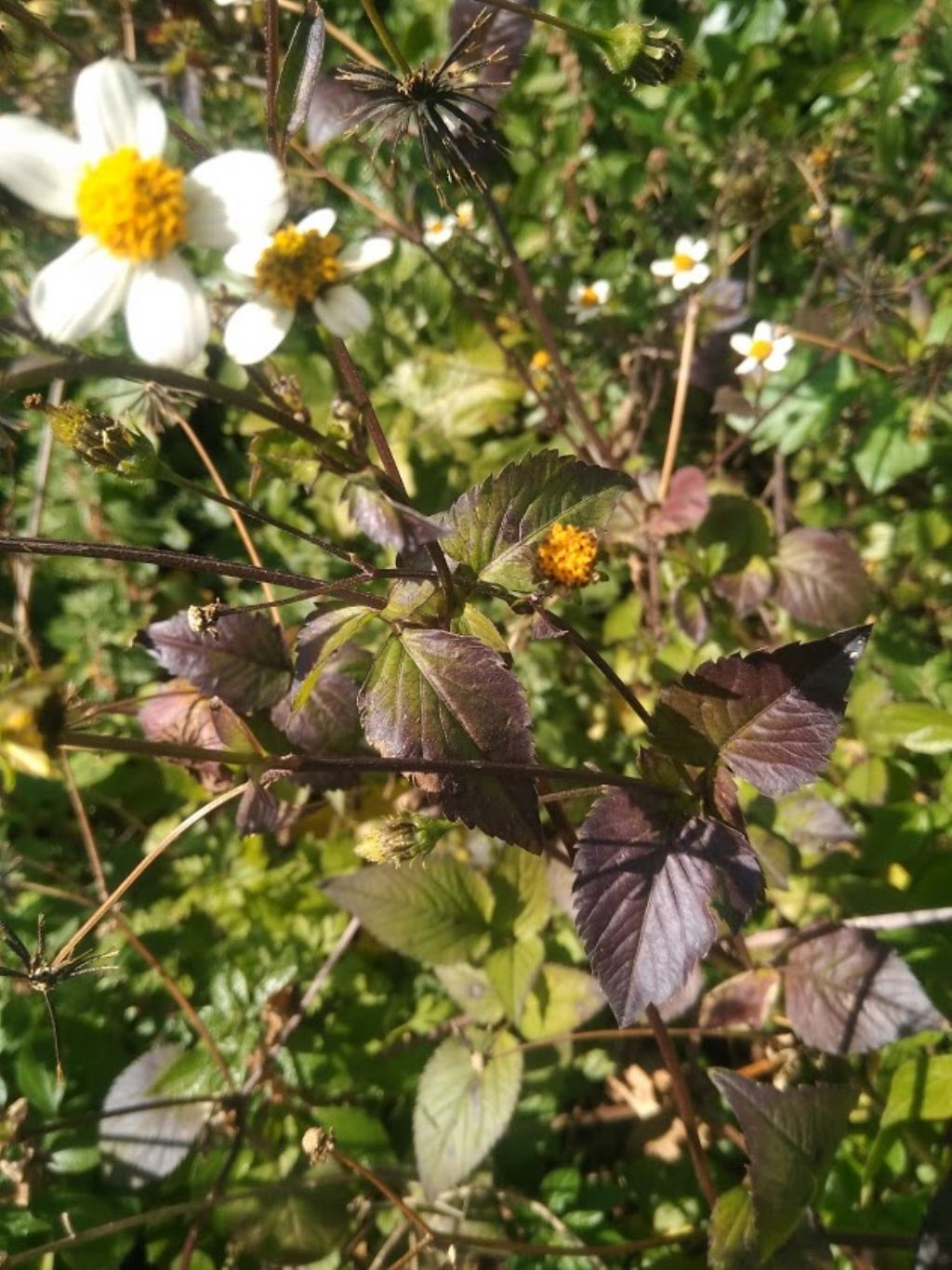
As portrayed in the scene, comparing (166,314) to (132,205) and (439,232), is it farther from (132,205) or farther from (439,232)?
(439,232)

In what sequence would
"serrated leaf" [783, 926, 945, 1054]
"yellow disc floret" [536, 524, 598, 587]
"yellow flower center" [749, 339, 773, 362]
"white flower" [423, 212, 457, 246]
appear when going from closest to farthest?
"yellow disc floret" [536, 524, 598, 587]
"serrated leaf" [783, 926, 945, 1054]
"yellow flower center" [749, 339, 773, 362]
"white flower" [423, 212, 457, 246]

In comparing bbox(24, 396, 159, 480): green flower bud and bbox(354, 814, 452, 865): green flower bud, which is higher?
bbox(24, 396, 159, 480): green flower bud

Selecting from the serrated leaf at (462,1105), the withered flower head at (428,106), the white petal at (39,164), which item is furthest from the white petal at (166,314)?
the serrated leaf at (462,1105)

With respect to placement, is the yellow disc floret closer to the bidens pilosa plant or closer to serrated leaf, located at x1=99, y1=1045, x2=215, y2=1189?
the bidens pilosa plant

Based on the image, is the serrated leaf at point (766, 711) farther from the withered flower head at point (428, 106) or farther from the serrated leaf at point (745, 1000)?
the withered flower head at point (428, 106)

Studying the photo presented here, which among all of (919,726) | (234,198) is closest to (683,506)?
(919,726)

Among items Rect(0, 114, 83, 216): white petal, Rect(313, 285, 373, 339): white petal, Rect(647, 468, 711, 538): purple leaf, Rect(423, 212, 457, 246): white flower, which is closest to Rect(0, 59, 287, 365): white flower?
Rect(0, 114, 83, 216): white petal
